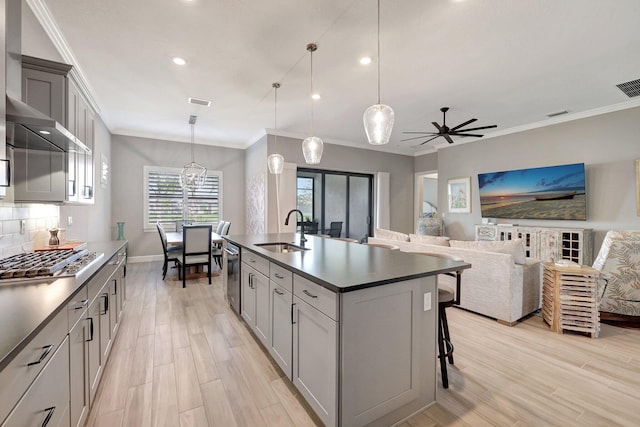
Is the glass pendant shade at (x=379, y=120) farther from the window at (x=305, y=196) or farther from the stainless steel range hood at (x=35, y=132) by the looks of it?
the window at (x=305, y=196)

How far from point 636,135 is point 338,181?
521 cm

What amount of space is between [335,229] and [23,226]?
558cm

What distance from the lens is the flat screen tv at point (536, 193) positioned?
15.6 ft

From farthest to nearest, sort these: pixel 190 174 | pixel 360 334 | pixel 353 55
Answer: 1. pixel 190 174
2. pixel 353 55
3. pixel 360 334

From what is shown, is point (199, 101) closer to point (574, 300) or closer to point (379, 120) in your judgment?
point (379, 120)

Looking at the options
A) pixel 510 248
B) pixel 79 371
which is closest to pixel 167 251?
pixel 79 371

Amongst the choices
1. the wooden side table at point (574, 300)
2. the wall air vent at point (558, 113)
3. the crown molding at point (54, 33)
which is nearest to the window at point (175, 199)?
the crown molding at point (54, 33)

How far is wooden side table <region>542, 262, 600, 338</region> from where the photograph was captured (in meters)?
2.79

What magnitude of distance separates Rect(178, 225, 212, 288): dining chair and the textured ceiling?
205 centimetres

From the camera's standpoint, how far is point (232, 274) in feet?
11.1

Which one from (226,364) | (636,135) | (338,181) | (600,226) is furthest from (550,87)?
(226,364)

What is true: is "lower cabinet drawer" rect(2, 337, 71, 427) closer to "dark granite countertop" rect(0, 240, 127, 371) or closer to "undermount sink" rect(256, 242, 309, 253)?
"dark granite countertop" rect(0, 240, 127, 371)

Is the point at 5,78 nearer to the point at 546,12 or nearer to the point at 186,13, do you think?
the point at 186,13

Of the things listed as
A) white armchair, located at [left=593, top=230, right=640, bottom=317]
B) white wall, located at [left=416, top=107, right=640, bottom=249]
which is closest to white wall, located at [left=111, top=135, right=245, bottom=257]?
→ white wall, located at [left=416, top=107, right=640, bottom=249]
